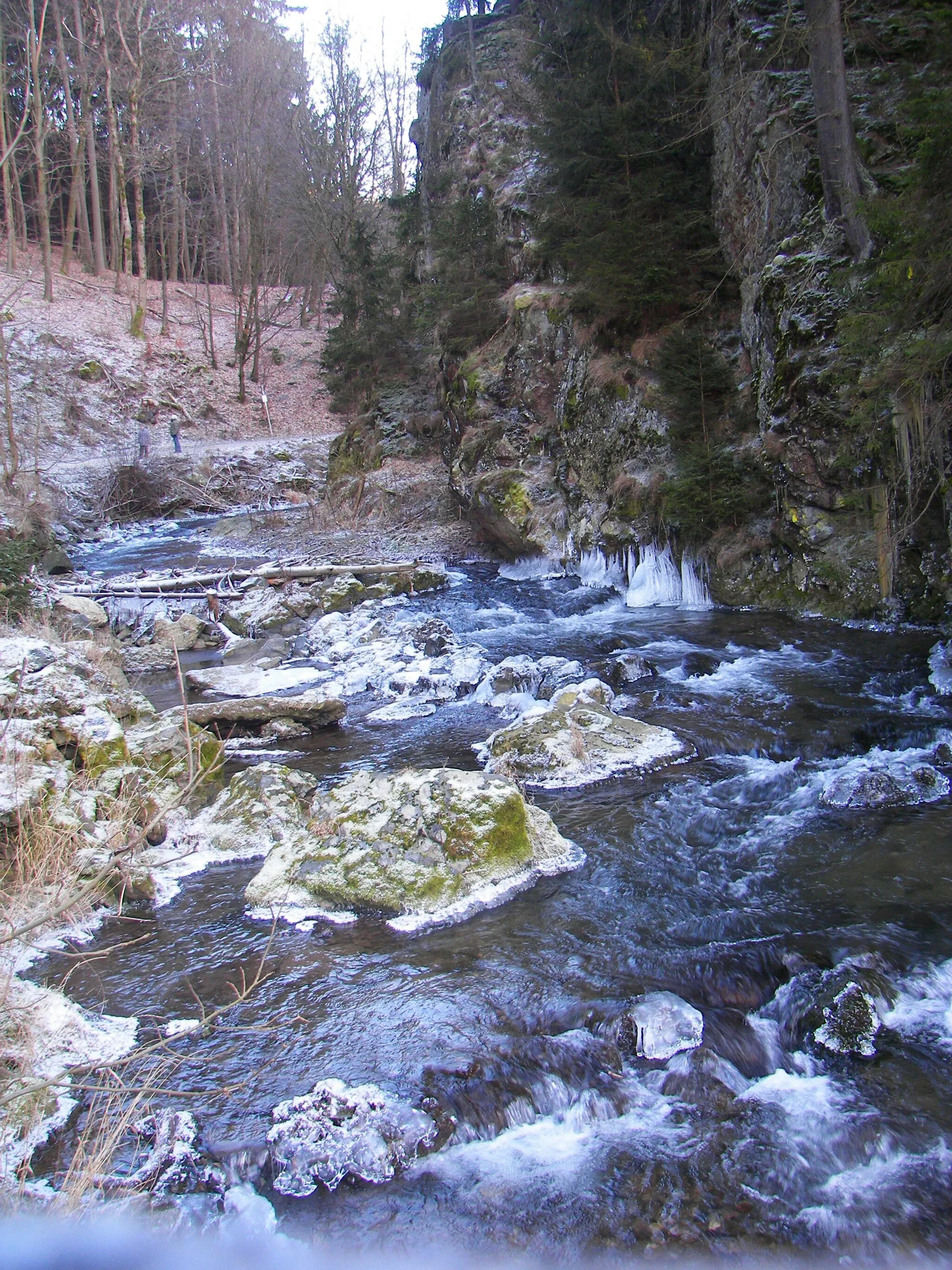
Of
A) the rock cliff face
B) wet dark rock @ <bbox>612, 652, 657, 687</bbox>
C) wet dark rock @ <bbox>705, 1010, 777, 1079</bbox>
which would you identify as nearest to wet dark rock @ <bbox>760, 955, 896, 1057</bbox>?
wet dark rock @ <bbox>705, 1010, 777, 1079</bbox>

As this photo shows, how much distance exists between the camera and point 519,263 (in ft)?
60.3

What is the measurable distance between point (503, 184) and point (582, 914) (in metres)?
20.3

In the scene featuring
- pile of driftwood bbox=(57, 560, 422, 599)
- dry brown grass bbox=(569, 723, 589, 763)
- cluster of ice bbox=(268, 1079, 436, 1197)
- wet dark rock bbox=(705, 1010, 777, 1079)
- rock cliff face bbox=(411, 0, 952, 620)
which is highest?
rock cliff face bbox=(411, 0, 952, 620)

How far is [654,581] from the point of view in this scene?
1275 cm

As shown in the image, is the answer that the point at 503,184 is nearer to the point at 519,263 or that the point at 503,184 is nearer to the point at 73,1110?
the point at 519,263

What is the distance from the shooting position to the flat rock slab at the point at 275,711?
845cm

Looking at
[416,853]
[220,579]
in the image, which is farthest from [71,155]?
[416,853]

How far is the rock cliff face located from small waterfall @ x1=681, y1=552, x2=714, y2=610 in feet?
0.78

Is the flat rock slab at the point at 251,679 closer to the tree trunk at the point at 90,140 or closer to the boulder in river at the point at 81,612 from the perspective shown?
the boulder in river at the point at 81,612

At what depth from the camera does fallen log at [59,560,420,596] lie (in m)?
13.3

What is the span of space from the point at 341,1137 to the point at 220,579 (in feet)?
40.0

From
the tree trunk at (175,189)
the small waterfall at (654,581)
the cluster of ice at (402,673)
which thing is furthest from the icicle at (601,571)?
the tree trunk at (175,189)

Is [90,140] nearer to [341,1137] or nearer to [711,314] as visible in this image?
[711,314]

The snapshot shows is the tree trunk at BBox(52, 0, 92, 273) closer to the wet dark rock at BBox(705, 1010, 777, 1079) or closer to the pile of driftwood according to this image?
the pile of driftwood
